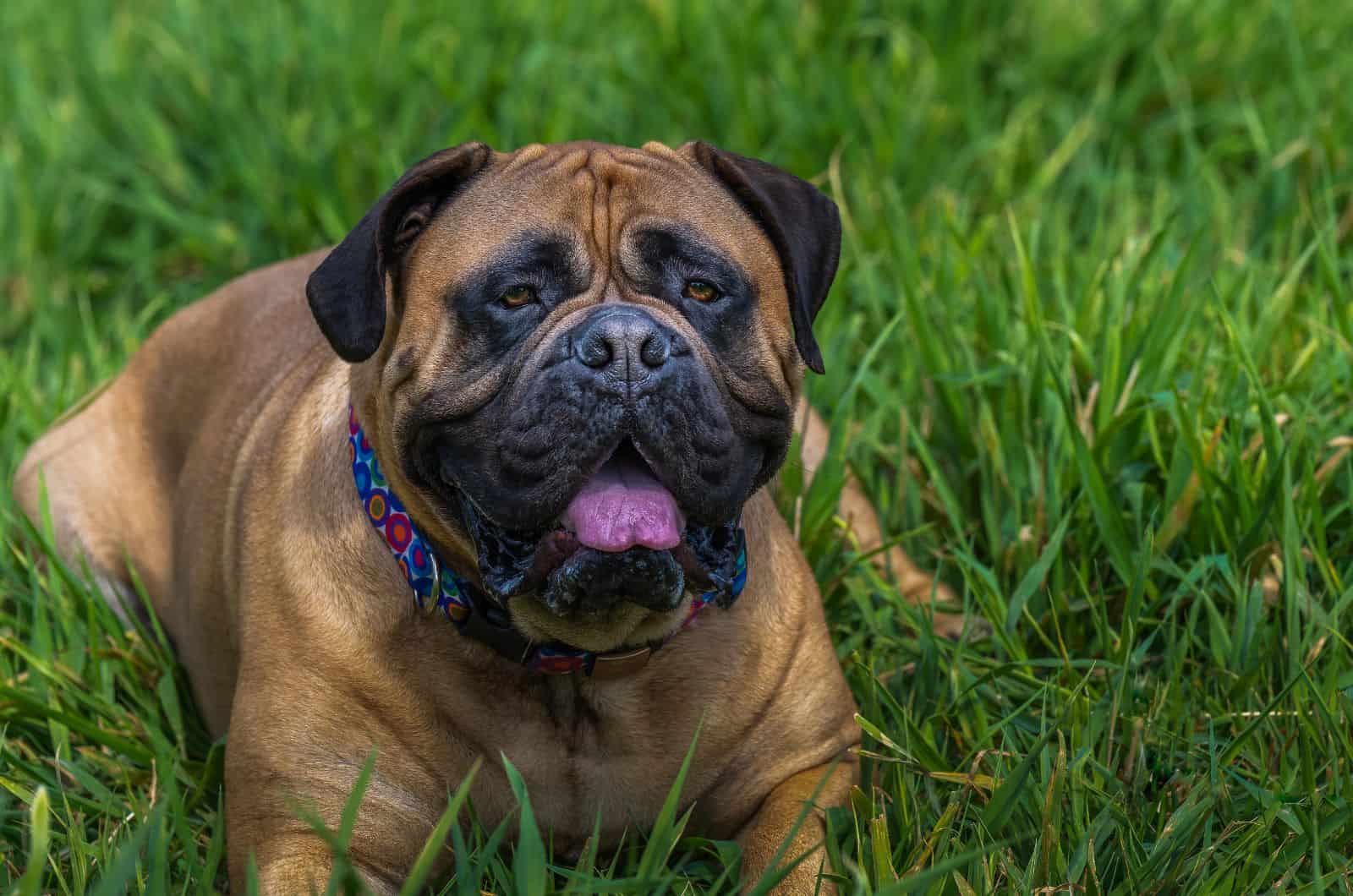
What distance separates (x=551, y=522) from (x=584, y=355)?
0.93 feet

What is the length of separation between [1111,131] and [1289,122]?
566mm

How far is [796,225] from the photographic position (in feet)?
10.0

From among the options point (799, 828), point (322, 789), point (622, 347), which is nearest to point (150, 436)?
point (322, 789)

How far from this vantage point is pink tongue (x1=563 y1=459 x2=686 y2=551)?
274 centimetres

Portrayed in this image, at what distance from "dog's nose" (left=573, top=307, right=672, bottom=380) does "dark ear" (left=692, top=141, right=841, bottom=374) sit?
1.37 ft

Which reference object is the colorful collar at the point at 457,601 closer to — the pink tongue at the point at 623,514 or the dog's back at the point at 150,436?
the pink tongue at the point at 623,514

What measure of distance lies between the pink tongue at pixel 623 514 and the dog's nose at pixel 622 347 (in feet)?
0.68

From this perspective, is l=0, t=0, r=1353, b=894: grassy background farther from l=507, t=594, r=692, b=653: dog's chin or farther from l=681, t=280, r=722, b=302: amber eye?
l=681, t=280, r=722, b=302: amber eye

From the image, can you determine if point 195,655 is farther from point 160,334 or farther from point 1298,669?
point 1298,669

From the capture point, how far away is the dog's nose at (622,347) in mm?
2672

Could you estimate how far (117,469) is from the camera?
13.9ft

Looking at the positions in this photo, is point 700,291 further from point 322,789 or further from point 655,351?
point 322,789

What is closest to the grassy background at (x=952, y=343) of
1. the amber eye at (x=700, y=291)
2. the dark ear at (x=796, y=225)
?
the dark ear at (x=796, y=225)

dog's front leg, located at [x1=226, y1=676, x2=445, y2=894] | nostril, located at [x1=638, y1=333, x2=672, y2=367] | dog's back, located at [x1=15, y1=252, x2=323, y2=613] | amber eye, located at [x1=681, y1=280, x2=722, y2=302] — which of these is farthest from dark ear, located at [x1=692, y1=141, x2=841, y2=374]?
dog's back, located at [x1=15, y1=252, x2=323, y2=613]
